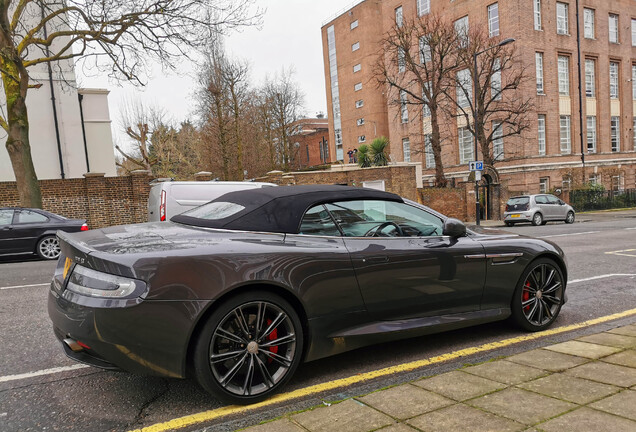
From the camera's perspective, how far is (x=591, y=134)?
1508 inches

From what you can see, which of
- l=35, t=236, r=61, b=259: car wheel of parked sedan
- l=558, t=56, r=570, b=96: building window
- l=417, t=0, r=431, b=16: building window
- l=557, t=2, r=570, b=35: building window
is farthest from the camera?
l=417, t=0, r=431, b=16: building window

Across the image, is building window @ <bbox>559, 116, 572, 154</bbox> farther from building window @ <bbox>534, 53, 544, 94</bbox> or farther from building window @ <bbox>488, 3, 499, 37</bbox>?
building window @ <bbox>488, 3, 499, 37</bbox>

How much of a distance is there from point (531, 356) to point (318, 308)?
1744 mm

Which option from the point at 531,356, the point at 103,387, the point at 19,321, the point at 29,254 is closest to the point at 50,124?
the point at 29,254

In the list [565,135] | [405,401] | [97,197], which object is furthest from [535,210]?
[405,401]

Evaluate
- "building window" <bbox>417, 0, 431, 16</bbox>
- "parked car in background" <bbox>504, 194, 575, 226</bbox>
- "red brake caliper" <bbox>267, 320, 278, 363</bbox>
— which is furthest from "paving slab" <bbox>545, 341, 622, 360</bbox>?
"building window" <bbox>417, 0, 431, 16</bbox>

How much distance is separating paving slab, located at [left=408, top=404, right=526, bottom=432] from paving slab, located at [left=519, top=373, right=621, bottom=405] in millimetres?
533

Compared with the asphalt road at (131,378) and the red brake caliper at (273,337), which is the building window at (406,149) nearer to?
the asphalt road at (131,378)

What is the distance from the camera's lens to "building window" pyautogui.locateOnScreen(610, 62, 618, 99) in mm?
39750

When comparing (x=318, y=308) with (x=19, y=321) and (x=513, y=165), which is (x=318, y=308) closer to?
(x=19, y=321)

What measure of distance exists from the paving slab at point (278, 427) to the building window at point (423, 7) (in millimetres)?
43459

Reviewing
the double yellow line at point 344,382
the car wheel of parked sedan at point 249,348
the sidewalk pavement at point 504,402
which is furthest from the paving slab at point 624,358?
the car wheel of parked sedan at point 249,348

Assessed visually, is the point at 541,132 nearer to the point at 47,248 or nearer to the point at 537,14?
the point at 537,14

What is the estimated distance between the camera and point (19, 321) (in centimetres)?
528
